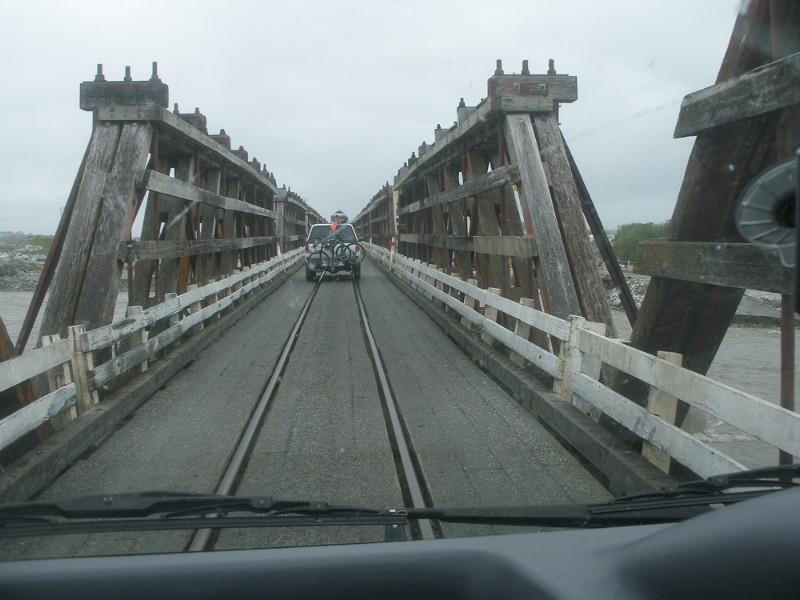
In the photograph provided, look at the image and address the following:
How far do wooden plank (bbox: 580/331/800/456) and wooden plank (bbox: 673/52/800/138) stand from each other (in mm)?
1376

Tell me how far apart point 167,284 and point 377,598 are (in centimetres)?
906

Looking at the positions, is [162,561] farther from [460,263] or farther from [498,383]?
[460,263]

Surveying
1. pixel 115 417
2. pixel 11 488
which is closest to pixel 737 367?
pixel 115 417

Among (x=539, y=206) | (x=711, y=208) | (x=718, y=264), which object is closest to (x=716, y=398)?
(x=718, y=264)

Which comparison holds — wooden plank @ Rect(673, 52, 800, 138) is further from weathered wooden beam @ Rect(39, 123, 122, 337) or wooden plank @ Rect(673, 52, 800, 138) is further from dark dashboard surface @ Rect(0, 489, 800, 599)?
weathered wooden beam @ Rect(39, 123, 122, 337)

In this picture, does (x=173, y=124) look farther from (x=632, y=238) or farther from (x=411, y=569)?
(x=632, y=238)

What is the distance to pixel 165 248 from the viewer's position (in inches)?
366

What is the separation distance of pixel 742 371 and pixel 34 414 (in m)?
10.2

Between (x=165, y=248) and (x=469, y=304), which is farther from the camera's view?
(x=469, y=304)

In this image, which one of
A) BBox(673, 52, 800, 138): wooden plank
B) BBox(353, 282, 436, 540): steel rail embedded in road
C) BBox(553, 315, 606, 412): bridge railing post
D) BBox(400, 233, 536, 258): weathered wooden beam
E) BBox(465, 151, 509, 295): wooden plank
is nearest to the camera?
BBox(673, 52, 800, 138): wooden plank

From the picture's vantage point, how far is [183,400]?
7121 mm

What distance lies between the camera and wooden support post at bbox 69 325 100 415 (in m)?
5.79

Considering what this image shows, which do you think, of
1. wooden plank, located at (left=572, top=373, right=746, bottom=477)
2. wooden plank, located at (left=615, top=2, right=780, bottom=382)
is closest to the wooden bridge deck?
wooden plank, located at (left=572, top=373, right=746, bottom=477)

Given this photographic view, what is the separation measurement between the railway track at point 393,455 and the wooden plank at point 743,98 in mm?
2705
